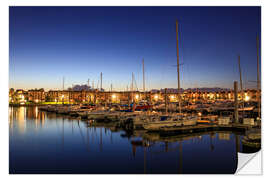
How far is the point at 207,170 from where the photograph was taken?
28.0 feet

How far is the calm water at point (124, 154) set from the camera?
29.3 feet

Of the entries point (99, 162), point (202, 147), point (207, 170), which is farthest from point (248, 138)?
point (99, 162)

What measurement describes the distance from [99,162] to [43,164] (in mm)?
2760

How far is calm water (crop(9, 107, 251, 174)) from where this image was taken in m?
8.93

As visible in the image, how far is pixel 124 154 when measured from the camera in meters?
11.2

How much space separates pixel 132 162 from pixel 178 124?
7491 millimetres

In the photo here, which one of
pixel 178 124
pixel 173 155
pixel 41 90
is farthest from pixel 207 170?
pixel 41 90

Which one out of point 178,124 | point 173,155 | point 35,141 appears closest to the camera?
point 173,155
